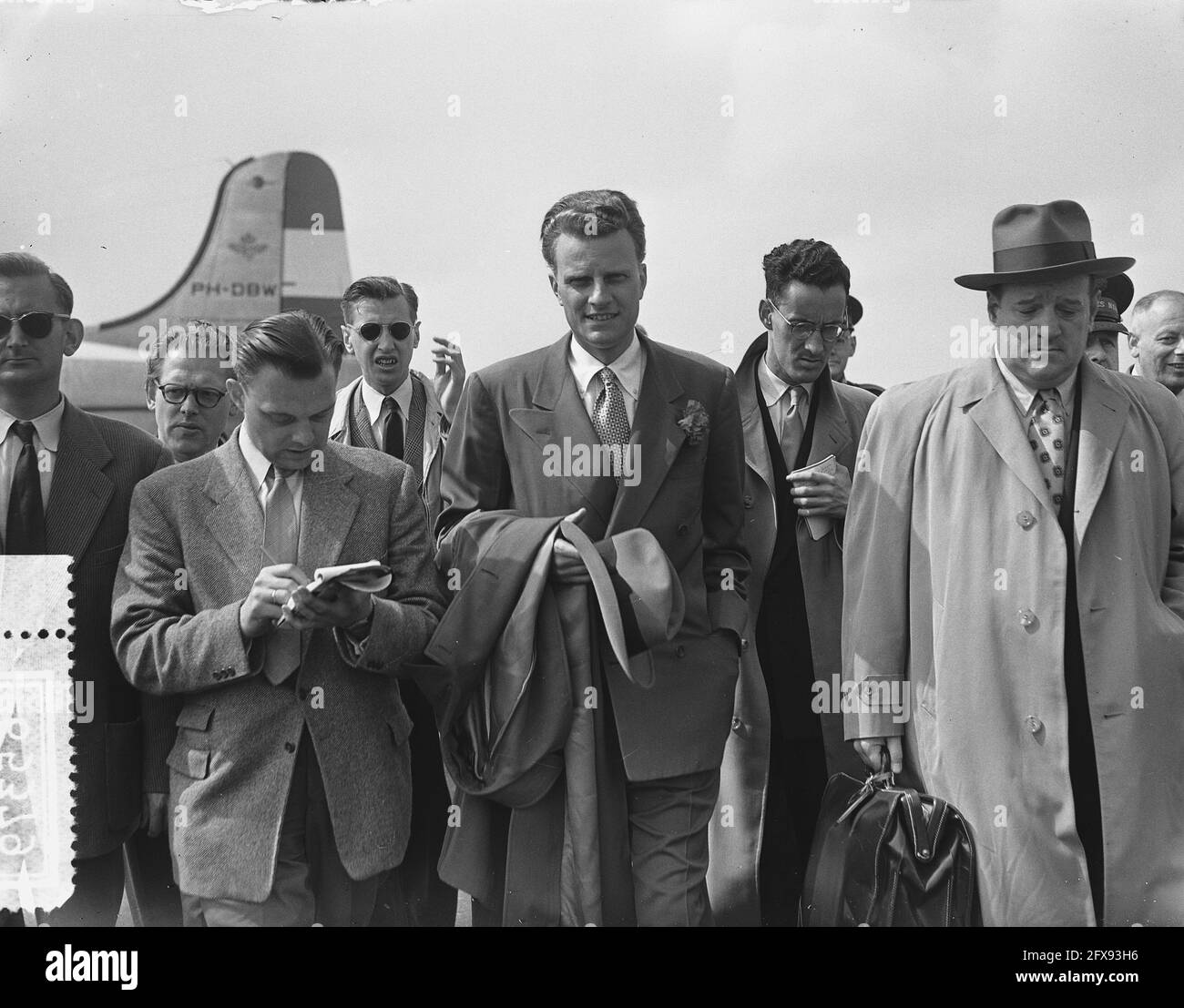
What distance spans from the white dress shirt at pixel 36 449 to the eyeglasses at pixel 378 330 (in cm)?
132

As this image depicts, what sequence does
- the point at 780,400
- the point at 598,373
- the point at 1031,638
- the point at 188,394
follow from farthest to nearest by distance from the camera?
1. the point at 780,400
2. the point at 188,394
3. the point at 598,373
4. the point at 1031,638

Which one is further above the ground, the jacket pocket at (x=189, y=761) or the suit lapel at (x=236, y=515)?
the suit lapel at (x=236, y=515)

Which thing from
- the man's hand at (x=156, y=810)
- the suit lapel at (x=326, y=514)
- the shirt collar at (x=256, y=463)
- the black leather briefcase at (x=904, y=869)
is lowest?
the black leather briefcase at (x=904, y=869)

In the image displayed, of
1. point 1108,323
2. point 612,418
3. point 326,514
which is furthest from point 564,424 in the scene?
point 1108,323

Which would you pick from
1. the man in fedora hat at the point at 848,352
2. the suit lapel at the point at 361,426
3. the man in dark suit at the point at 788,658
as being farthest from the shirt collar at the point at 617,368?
the man in fedora hat at the point at 848,352

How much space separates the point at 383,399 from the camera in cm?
523

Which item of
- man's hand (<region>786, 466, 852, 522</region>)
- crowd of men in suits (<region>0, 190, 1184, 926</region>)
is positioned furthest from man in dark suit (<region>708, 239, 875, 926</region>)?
crowd of men in suits (<region>0, 190, 1184, 926</region>)

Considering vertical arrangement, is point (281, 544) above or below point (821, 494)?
below

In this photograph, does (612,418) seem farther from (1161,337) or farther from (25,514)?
(1161,337)

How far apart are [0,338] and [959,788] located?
313cm

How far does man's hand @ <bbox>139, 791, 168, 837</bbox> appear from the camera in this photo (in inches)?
154

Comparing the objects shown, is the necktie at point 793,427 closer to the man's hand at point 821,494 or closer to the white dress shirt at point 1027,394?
the man's hand at point 821,494

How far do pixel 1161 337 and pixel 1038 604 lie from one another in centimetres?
196

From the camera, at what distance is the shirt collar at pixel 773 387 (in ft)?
16.0
